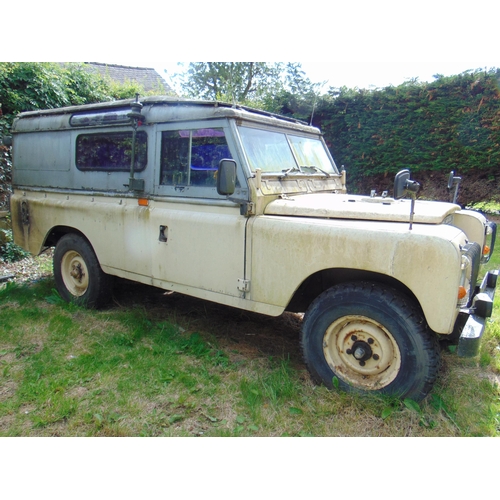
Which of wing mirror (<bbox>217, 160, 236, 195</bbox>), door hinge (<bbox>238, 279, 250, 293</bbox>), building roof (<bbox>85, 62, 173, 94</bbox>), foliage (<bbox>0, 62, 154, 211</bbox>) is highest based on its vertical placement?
building roof (<bbox>85, 62, 173, 94</bbox>)

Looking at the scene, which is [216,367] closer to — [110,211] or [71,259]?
[110,211]

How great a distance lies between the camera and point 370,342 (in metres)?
2.92

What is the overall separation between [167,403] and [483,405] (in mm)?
2257

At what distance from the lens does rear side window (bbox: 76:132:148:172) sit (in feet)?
13.2

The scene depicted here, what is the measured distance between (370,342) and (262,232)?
3.69ft

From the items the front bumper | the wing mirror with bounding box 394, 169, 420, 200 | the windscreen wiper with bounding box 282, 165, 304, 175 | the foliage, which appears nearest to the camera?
the front bumper

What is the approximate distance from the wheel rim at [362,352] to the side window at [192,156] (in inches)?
62.7

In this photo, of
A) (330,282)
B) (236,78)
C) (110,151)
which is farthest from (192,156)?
(236,78)

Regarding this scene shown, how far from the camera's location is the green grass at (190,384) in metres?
2.76

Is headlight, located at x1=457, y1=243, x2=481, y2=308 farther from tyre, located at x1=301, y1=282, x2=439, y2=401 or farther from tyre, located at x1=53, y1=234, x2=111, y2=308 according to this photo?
tyre, located at x1=53, y1=234, x2=111, y2=308

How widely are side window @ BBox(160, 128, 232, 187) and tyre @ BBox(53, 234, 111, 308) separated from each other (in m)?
1.40

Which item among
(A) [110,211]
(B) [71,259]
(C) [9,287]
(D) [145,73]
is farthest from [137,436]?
(D) [145,73]

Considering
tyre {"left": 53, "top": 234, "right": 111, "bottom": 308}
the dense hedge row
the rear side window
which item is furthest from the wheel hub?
the dense hedge row

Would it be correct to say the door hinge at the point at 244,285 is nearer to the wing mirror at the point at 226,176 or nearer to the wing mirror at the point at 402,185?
the wing mirror at the point at 226,176
